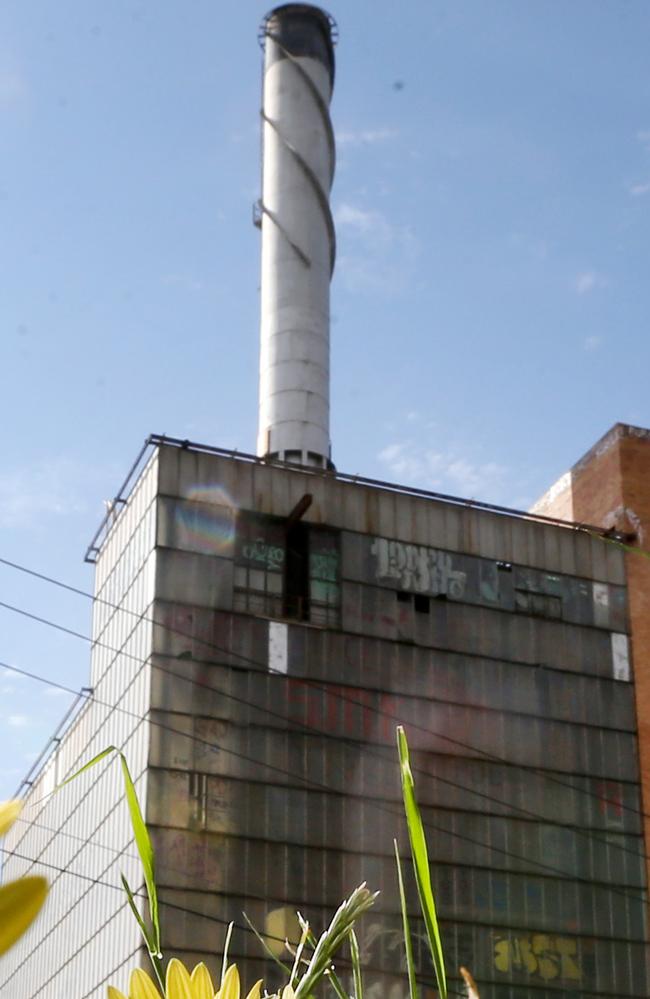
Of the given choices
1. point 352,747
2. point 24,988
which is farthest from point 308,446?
point 24,988

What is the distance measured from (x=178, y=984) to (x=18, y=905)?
Answer: 32 centimetres

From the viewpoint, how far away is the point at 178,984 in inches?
42.2

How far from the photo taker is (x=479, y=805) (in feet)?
111

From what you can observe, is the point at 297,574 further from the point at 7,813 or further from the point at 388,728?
the point at 7,813


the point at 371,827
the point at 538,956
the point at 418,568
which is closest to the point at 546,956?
the point at 538,956

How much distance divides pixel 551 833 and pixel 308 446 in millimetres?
10324

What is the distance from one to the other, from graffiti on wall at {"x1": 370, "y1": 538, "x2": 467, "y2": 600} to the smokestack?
4090mm

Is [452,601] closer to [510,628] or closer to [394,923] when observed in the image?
[510,628]

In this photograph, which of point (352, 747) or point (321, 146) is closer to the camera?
point (352, 747)

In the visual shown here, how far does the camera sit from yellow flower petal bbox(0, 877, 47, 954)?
77 cm

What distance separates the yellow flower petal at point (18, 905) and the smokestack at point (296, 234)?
123 feet

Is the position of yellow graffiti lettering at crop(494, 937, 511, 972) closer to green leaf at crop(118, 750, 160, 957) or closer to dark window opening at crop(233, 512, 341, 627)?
dark window opening at crop(233, 512, 341, 627)

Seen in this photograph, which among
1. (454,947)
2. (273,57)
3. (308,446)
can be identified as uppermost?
(273,57)

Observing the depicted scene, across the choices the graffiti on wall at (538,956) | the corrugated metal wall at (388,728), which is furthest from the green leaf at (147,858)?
the graffiti on wall at (538,956)
